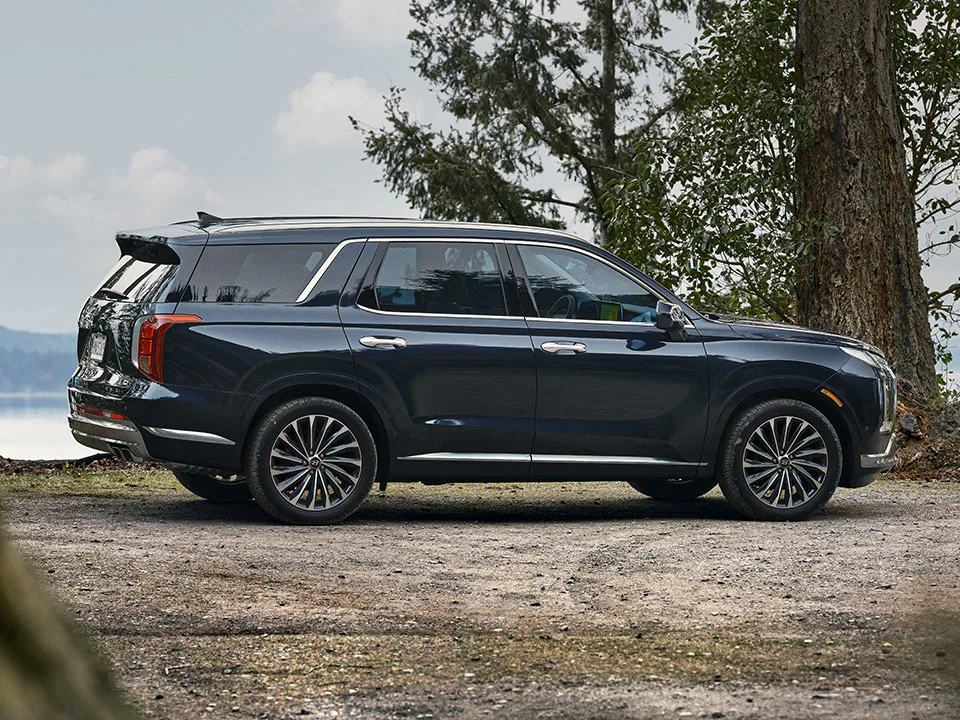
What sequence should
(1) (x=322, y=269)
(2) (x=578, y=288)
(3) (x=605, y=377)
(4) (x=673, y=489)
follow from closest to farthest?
1. (1) (x=322, y=269)
2. (3) (x=605, y=377)
3. (2) (x=578, y=288)
4. (4) (x=673, y=489)

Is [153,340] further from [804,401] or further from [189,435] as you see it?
[804,401]

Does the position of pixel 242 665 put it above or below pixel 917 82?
below

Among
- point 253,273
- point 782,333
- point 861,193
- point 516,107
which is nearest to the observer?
point 253,273

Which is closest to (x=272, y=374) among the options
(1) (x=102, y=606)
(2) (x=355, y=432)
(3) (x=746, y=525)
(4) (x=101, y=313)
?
(2) (x=355, y=432)

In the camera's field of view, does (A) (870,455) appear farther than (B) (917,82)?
No

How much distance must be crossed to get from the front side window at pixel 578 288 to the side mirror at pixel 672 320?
11 cm

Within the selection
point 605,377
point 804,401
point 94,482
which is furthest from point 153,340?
point 804,401

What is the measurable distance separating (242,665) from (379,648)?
0.57 m

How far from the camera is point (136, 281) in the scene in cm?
866

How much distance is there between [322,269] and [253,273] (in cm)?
47

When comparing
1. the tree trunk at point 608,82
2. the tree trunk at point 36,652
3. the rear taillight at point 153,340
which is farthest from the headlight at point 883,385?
the tree trunk at point 608,82

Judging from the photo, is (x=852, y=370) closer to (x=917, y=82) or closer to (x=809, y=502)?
(x=809, y=502)

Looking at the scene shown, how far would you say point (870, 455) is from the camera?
9.38 metres

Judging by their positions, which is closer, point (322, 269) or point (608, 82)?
point (322, 269)
